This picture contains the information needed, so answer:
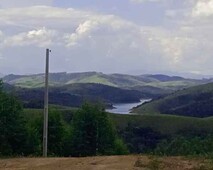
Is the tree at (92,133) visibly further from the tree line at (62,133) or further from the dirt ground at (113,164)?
the dirt ground at (113,164)

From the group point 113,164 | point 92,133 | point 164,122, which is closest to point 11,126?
point 92,133

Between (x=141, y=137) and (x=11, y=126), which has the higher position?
(x=11, y=126)

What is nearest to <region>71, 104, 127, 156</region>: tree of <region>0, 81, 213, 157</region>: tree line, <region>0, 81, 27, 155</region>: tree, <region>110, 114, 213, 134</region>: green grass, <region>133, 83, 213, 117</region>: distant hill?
<region>0, 81, 213, 157</region>: tree line

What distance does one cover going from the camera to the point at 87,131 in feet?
164

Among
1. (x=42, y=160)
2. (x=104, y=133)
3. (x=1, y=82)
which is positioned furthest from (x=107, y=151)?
(x=42, y=160)

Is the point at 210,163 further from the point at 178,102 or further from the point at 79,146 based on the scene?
the point at 178,102

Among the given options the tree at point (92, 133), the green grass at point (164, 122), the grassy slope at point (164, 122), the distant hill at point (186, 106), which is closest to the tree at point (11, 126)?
the tree at point (92, 133)

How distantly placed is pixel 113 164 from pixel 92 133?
3219 cm

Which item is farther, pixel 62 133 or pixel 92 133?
pixel 92 133

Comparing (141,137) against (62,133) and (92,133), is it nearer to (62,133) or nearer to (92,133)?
(92,133)

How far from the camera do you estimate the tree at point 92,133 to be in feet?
162

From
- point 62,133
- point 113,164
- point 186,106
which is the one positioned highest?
point 113,164

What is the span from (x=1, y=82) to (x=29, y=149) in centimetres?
934

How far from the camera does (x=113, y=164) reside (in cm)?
1858
